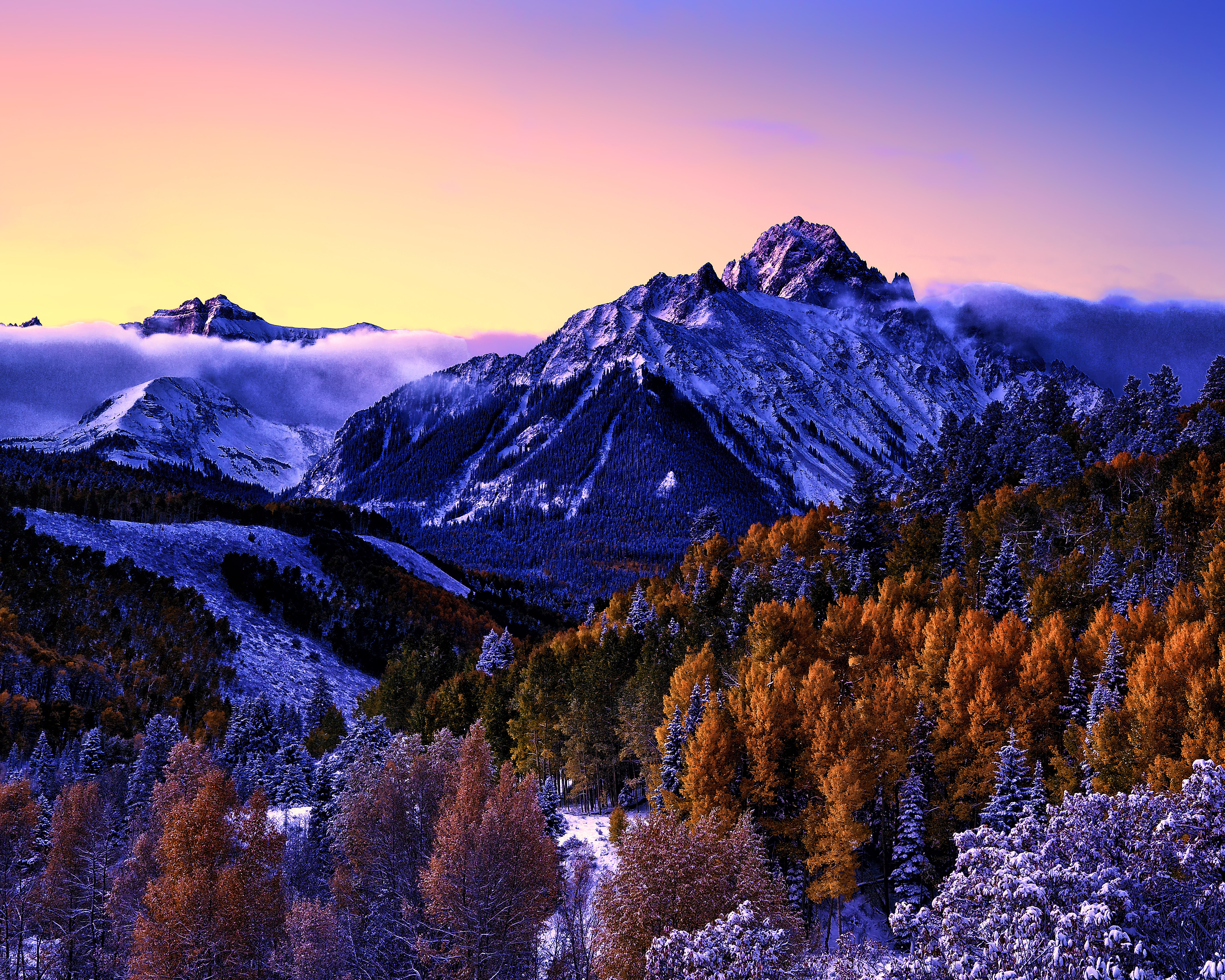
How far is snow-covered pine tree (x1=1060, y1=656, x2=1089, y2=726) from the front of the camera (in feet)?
189

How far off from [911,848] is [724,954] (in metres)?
31.0

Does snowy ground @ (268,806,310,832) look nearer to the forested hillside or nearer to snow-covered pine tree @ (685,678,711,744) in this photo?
the forested hillside

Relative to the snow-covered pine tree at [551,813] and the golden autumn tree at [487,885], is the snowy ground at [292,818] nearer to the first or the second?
the snow-covered pine tree at [551,813]

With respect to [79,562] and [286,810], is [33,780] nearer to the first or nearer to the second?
[286,810]

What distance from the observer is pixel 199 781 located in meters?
53.8

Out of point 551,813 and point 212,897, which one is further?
point 551,813

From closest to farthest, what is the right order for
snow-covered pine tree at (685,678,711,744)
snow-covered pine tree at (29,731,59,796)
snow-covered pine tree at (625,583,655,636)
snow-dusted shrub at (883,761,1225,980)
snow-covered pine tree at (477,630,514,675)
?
snow-dusted shrub at (883,761,1225,980)
snow-covered pine tree at (685,678,711,744)
snow-covered pine tree at (29,731,59,796)
snow-covered pine tree at (625,583,655,636)
snow-covered pine tree at (477,630,514,675)

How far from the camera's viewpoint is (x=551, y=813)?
211ft

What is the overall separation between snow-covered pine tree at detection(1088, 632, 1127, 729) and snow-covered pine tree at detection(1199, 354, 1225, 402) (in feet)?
285

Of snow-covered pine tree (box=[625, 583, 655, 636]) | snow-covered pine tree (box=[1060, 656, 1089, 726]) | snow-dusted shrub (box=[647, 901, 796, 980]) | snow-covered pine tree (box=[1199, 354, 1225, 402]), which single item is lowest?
snow-dusted shrub (box=[647, 901, 796, 980])

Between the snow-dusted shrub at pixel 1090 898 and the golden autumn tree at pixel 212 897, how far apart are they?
34316 mm

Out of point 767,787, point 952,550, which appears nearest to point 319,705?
point 767,787

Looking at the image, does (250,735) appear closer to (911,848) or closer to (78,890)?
(78,890)

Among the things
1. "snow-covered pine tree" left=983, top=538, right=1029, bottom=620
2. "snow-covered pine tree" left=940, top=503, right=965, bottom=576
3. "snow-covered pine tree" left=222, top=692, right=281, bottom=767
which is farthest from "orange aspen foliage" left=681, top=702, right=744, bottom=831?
"snow-covered pine tree" left=222, top=692, right=281, bottom=767
